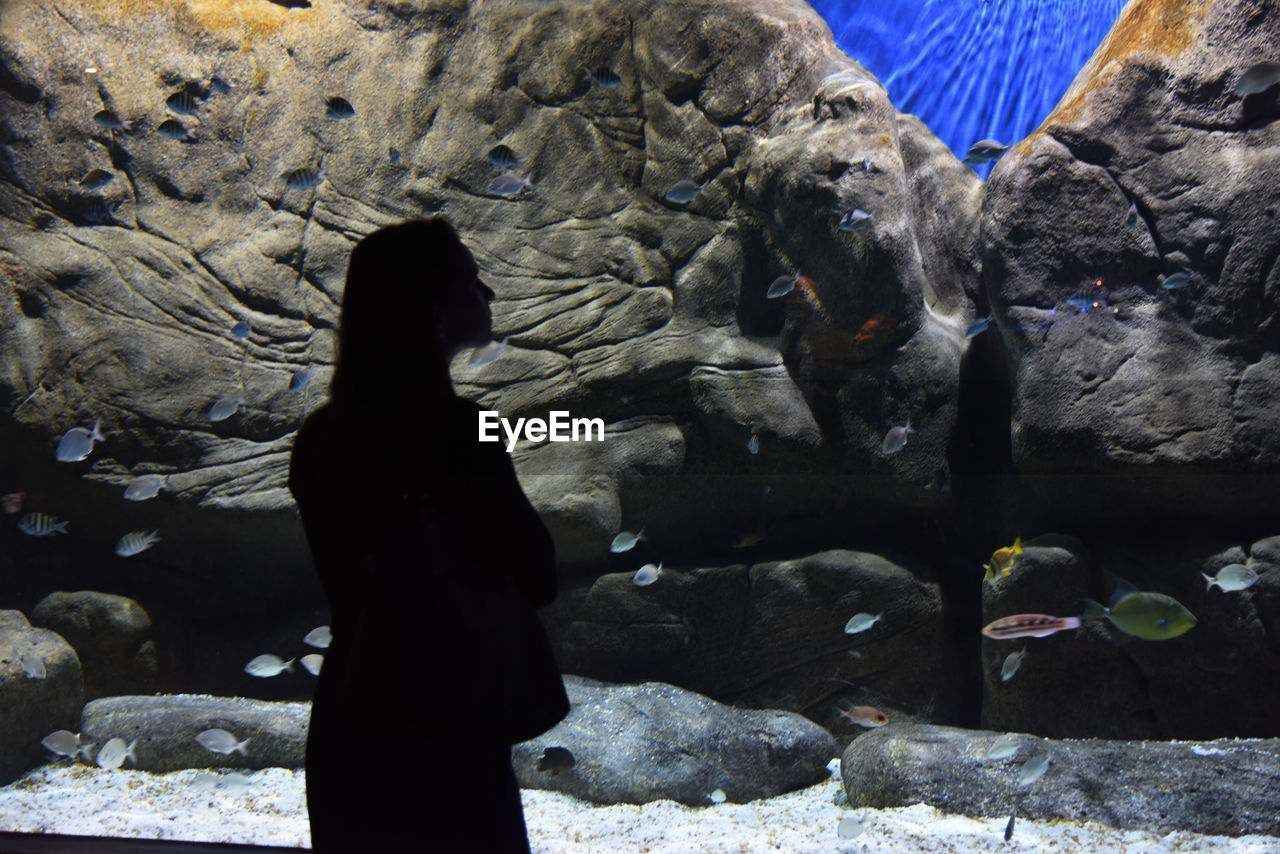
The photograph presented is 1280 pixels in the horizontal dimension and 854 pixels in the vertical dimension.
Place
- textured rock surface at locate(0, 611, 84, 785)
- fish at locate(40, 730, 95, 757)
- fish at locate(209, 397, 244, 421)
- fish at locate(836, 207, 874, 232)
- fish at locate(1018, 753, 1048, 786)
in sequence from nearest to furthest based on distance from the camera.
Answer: fish at locate(1018, 753, 1048, 786), textured rock surface at locate(0, 611, 84, 785), fish at locate(40, 730, 95, 757), fish at locate(836, 207, 874, 232), fish at locate(209, 397, 244, 421)

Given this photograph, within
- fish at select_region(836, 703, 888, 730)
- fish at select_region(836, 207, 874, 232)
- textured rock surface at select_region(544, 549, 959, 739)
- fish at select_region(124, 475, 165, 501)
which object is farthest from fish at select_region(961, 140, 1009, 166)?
fish at select_region(124, 475, 165, 501)

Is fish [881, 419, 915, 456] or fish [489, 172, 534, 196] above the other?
fish [489, 172, 534, 196]

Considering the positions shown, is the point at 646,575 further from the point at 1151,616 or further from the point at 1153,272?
the point at 1153,272

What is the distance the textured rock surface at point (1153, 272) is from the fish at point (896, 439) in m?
0.73

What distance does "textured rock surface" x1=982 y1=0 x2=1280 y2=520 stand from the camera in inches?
180

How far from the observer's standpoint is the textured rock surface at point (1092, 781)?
3.61m

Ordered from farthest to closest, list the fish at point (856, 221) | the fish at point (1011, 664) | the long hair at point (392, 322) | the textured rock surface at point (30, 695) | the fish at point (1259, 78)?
the fish at point (856, 221), the fish at point (1011, 664), the textured rock surface at point (30, 695), the fish at point (1259, 78), the long hair at point (392, 322)

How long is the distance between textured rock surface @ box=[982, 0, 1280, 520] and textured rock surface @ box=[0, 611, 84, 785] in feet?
22.9

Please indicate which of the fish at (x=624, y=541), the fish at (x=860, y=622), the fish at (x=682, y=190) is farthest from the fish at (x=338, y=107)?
the fish at (x=860, y=622)

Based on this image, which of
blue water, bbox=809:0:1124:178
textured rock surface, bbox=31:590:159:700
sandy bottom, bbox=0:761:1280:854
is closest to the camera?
sandy bottom, bbox=0:761:1280:854

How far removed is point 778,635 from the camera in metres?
5.62

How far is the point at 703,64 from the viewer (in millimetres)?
6262

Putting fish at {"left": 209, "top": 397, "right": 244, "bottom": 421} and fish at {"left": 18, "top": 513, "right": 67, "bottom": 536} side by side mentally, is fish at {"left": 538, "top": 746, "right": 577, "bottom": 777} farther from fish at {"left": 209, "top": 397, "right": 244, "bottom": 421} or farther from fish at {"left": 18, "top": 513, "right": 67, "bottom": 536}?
fish at {"left": 18, "top": 513, "right": 67, "bottom": 536}

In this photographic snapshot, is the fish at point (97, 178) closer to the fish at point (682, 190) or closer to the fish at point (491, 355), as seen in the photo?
the fish at point (491, 355)
